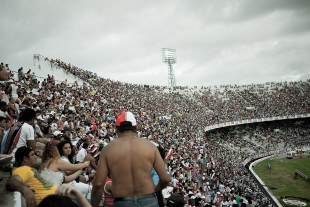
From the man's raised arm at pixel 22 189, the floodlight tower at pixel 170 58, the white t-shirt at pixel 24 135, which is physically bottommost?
the man's raised arm at pixel 22 189

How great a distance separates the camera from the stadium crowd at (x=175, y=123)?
6.73 metres

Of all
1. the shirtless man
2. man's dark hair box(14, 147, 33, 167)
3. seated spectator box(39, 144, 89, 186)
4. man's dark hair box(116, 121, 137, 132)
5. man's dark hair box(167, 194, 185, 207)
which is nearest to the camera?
the shirtless man

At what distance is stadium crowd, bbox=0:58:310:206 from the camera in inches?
265

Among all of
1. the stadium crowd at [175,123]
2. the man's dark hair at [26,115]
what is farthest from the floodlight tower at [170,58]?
the man's dark hair at [26,115]

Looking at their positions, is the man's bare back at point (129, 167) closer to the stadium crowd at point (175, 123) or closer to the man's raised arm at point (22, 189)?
the man's raised arm at point (22, 189)

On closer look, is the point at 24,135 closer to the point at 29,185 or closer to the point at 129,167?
the point at 29,185

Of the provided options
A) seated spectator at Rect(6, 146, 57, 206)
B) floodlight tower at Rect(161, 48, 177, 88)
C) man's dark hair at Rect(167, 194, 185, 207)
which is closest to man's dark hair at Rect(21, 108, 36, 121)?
seated spectator at Rect(6, 146, 57, 206)

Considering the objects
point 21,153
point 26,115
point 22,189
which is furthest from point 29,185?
point 26,115

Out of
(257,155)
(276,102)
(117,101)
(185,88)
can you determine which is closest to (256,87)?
(276,102)

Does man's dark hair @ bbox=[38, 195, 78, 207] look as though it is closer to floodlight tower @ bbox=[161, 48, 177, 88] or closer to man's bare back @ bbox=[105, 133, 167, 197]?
man's bare back @ bbox=[105, 133, 167, 197]

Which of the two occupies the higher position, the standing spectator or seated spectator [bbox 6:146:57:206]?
the standing spectator

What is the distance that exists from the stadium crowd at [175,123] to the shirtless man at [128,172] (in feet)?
4.62

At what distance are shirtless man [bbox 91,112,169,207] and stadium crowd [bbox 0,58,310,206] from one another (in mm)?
1407

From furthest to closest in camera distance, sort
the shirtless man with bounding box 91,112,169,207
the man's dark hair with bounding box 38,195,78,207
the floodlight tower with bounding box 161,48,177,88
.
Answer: the floodlight tower with bounding box 161,48,177,88 → the shirtless man with bounding box 91,112,169,207 → the man's dark hair with bounding box 38,195,78,207
